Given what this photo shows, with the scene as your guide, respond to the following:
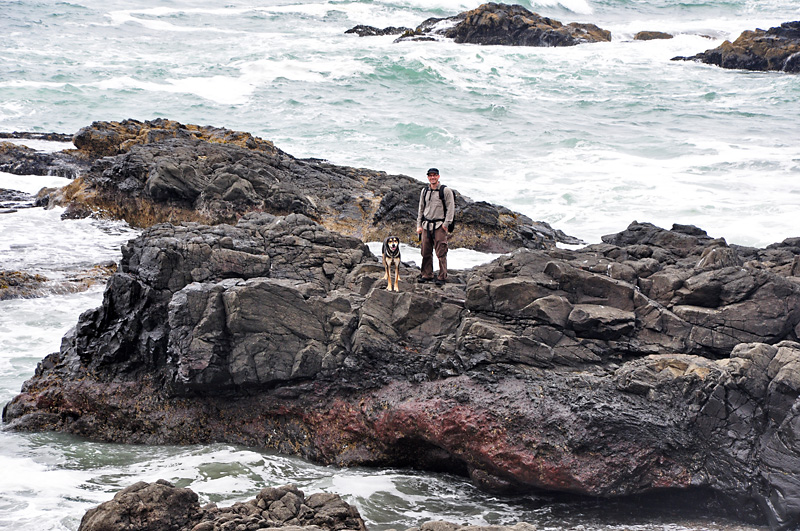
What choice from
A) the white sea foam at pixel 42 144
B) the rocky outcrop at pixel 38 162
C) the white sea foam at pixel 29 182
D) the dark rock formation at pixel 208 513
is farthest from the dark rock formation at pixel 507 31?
the dark rock formation at pixel 208 513

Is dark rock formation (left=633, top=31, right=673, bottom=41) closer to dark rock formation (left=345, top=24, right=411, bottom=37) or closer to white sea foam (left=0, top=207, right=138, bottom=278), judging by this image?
dark rock formation (left=345, top=24, right=411, bottom=37)

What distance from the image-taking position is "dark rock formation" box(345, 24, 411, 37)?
5678 centimetres

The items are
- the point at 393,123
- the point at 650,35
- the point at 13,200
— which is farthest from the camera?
the point at 650,35

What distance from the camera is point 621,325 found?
340 inches

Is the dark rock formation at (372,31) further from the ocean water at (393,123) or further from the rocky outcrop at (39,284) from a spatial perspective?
the rocky outcrop at (39,284)

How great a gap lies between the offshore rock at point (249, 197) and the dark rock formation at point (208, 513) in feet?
36.9

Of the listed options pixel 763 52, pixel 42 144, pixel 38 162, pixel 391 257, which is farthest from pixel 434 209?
pixel 763 52

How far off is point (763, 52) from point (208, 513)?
51.6 meters

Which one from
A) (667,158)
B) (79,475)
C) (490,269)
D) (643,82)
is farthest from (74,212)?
(643,82)

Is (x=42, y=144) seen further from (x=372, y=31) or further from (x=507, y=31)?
(x=507, y=31)

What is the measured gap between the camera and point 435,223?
10.6 meters

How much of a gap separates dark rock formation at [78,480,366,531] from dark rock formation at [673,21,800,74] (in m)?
49.8

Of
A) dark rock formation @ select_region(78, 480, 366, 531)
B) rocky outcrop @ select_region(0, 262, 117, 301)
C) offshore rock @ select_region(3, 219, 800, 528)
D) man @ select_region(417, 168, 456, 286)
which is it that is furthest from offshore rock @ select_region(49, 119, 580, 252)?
dark rock formation @ select_region(78, 480, 366, 531)

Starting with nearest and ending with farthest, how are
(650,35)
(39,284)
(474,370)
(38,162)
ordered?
1. (474,370)
2. (39,284)
3. (38,162)
4. (650,35)
